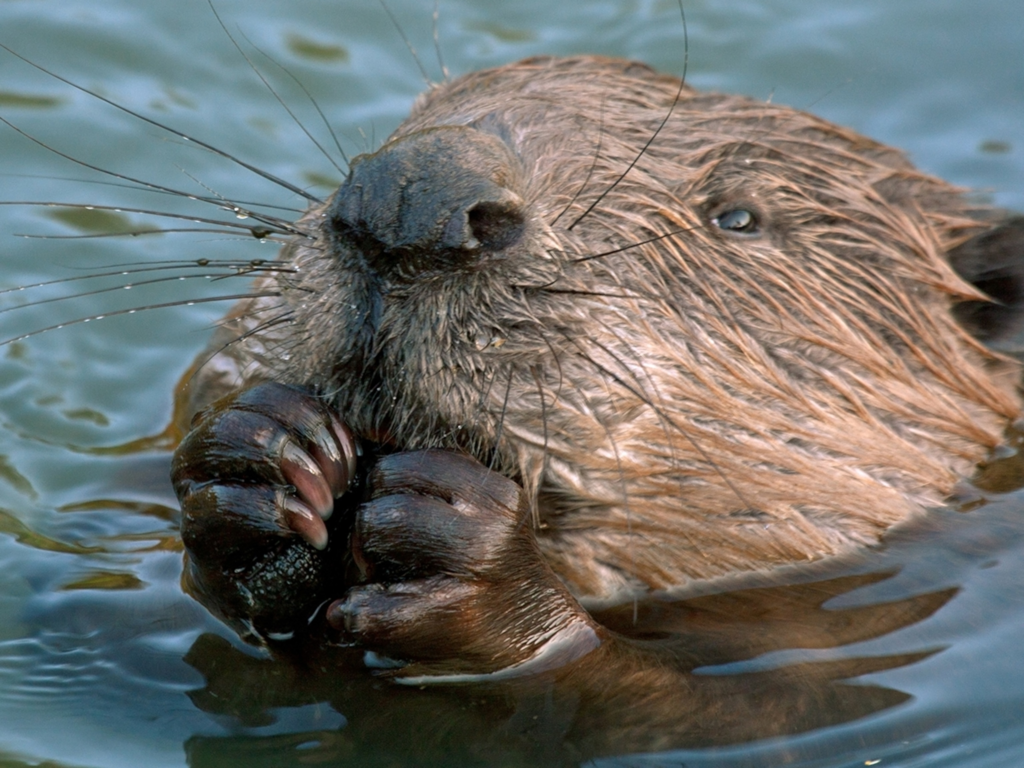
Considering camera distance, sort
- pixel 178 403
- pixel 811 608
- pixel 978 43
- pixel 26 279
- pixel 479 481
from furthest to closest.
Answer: pixel 978 43 < pixel 26 279 < pixel 178 403 < pixel 811 608 < pixel 479 481

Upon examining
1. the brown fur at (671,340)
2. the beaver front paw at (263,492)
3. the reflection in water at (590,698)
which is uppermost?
the brown fur at (671,340)

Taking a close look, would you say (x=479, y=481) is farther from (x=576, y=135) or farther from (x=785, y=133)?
(x=785, y=133)

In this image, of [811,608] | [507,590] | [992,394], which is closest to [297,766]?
[507,590]

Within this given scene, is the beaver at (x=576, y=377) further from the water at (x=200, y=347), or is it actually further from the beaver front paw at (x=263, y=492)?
the water at (x=200, y=347)

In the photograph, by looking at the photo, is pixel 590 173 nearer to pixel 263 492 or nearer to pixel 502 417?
pixel 502 417

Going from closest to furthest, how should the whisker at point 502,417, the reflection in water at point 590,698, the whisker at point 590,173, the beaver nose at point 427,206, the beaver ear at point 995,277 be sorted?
the beaver nose at point 427,206 → the whisker at point 502,417 → the reflection in water at point 590,698 → the whisker at point 590,173 → the beaver ear at point 995,277

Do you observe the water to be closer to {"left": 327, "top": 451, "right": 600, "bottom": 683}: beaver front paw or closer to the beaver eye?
{"left": 327, "top": 451, "right": 600, "bottom": 683}: beaver front paw

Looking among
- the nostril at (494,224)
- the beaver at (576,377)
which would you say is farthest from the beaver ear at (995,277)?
the nostril at (494,224)
